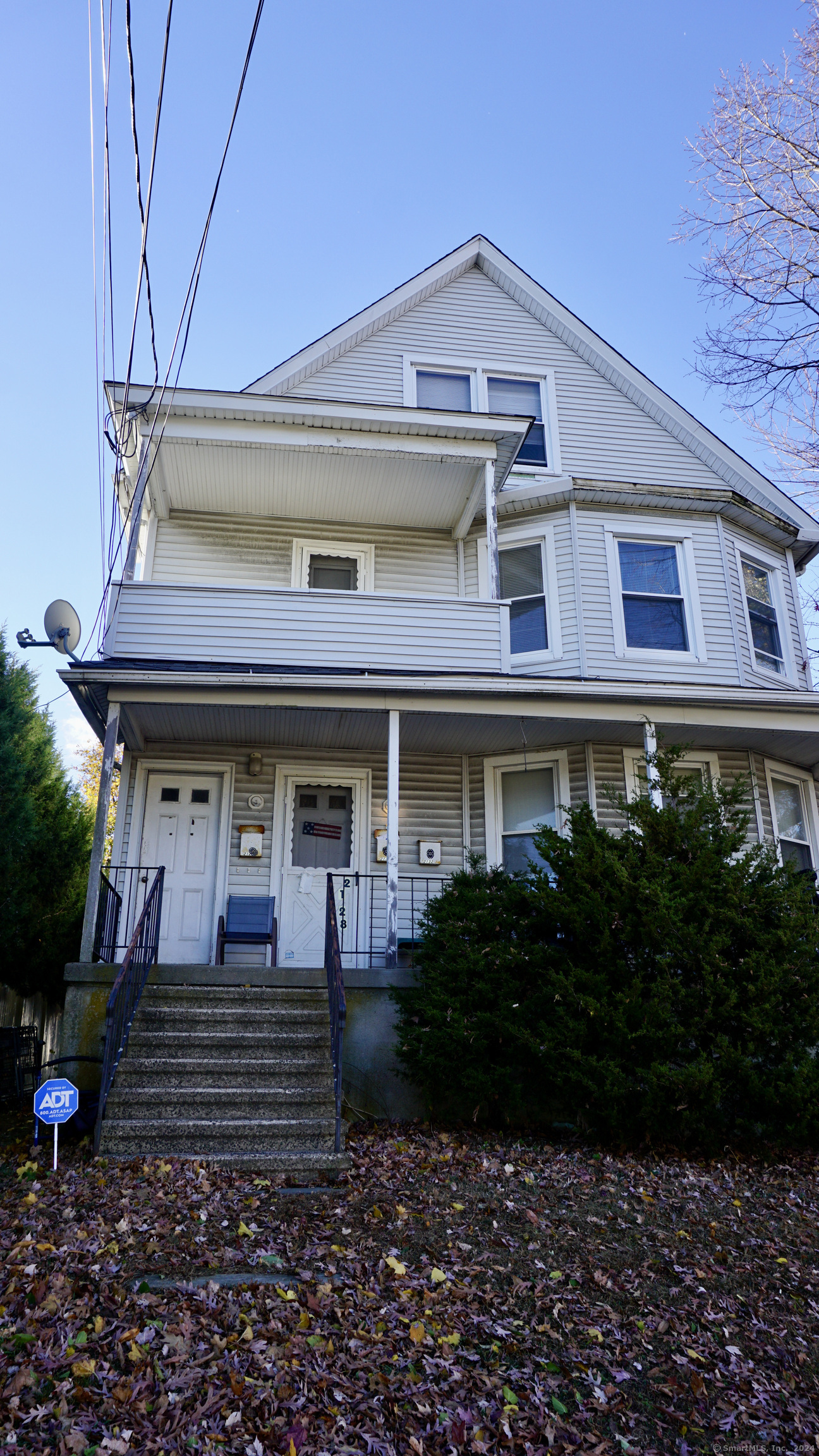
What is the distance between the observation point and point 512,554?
12.1 m

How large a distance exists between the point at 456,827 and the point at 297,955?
7.62 feet

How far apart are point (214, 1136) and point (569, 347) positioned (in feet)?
37.2

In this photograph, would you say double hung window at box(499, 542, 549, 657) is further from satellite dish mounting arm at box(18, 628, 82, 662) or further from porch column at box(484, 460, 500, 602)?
satellite dish mounting arm at box(18, 628, 82, 662)

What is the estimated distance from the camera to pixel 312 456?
1042cm

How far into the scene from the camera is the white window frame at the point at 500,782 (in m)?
10.8

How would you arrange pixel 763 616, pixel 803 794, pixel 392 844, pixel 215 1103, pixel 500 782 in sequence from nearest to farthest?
pixel 215 1103, pixel 392 844, pixel 500 782, pixel 803 794, pixel 763 616

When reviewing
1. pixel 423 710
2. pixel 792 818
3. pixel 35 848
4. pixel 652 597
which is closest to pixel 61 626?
pixel 423 710

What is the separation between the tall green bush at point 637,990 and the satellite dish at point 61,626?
183 inches

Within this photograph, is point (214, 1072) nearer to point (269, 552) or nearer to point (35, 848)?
point (269, 552)

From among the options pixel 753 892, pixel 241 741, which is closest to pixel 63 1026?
pixel 241 741

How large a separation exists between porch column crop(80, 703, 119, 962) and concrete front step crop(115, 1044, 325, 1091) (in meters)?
1.34

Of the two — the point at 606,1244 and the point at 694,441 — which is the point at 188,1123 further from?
the point at 694,441

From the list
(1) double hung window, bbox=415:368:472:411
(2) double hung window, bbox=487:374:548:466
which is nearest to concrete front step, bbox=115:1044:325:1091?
(2) double hung window, bbox=487:374:548:466

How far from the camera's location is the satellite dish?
31.0 feet
